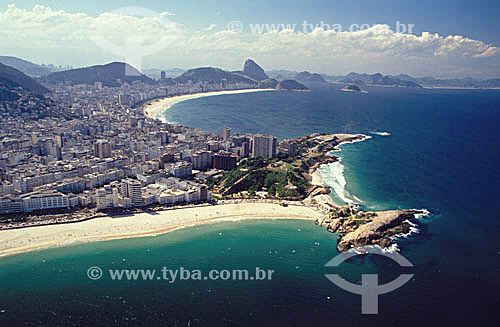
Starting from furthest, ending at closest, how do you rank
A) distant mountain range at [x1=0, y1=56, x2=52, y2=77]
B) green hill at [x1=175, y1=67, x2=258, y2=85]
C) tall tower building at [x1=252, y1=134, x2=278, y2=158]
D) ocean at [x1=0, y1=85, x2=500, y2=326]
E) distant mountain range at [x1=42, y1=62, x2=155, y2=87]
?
distant mountain range at [x1=0, y1=56, x2=52, y2=77], green hill at [x1=175, y1=67, x2=258, y2=85], distant mountain range at [x1=42, y1=62, x2=155, y2=87], tall tower building at [x1=252, y1=134, x2=278, y2=158], ocean at [x1=0, y1=85, x2=500, y2=326]

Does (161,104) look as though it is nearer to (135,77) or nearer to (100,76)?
(100,76)

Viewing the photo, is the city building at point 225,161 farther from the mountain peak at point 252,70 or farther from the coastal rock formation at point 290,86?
the mountain peak at point 252,70

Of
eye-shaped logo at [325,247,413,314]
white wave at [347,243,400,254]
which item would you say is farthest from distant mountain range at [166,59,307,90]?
eye-shaped logo at [325,247,413,314]

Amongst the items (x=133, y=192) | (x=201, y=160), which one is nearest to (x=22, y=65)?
(x=201, y=160)

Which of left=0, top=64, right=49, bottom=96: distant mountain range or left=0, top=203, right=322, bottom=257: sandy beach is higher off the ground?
left=0, top=64, right=49, bottom=96: distant mountain range

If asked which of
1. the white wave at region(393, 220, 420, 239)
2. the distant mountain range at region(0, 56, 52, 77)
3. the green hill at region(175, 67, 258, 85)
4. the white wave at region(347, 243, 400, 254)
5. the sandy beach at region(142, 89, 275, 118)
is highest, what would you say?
the distant mountain range at region(0, 56, 52, 77)

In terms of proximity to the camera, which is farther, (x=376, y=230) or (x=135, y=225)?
(x=135, y=225)

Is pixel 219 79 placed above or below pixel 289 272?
above

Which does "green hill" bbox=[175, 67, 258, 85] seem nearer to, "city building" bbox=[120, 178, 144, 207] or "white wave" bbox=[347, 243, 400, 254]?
"city building" bbox=[120, 178, 144, 207]
